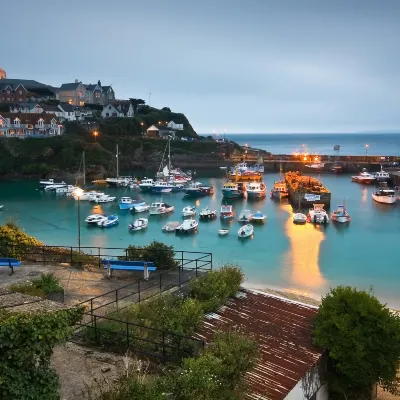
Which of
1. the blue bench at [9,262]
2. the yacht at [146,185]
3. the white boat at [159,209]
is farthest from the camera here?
the yacht at [146,185]

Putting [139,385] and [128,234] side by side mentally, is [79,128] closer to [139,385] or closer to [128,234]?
[128,234]

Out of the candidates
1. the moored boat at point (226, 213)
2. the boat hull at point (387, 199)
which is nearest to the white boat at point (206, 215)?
the moored boat at point (226, 213)

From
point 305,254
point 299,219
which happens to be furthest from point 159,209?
point 305,254

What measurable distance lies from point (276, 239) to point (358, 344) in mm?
34319

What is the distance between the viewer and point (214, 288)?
13.6 meters

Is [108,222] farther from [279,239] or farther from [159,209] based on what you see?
[279,239]

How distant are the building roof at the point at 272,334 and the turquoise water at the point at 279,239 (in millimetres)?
15842

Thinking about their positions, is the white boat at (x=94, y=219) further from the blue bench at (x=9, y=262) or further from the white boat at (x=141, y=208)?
the blue bench at (x=9, y=262)

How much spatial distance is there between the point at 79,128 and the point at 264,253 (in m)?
81.0

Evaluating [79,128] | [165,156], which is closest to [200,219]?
[165,156]

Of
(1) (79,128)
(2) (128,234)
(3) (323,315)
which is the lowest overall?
(2) (128,234)

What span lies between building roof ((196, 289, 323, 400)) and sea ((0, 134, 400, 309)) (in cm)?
1549

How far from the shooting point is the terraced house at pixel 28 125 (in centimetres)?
10519

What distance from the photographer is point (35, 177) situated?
92.1 metres
